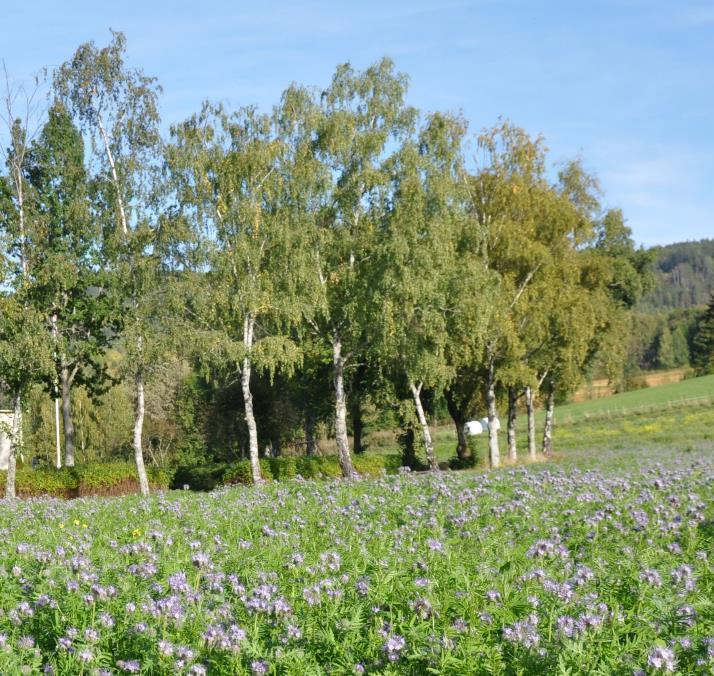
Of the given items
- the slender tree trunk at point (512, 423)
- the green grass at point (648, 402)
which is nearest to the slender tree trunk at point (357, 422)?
the slender tree trunk at point (512, 423)

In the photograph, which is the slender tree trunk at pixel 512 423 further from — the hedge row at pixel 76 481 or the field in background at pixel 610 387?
the field in background at pixel 610 387

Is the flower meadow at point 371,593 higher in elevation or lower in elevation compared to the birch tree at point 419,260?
lower

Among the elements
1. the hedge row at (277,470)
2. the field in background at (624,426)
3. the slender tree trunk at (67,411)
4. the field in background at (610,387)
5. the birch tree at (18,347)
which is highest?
the birch tree at (18,347)

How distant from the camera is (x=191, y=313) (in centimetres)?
3100

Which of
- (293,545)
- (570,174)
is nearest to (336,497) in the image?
(293,545)

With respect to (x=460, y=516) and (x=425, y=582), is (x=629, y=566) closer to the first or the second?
(x=425, y=582)

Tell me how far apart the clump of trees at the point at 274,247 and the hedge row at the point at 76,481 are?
1702mm

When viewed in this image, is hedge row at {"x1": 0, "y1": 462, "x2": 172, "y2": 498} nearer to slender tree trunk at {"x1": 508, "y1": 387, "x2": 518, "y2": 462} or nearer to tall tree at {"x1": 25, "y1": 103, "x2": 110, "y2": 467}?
tall tree at {"x1": 25, "y1": 103, "x2": 110, "y2": 467}

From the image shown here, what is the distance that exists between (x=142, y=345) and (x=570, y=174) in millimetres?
24516

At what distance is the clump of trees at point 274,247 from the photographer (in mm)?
31172

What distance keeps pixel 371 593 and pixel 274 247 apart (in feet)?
87.7

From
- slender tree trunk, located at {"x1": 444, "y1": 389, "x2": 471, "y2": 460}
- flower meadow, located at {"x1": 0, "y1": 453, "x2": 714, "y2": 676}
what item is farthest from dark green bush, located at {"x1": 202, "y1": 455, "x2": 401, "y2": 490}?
flower meadow, located at {"x1": 0, "y1": 453, "x2": 714, "y2": 676}

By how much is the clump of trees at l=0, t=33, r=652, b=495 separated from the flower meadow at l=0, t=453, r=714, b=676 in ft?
66.9

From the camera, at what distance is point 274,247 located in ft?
107
